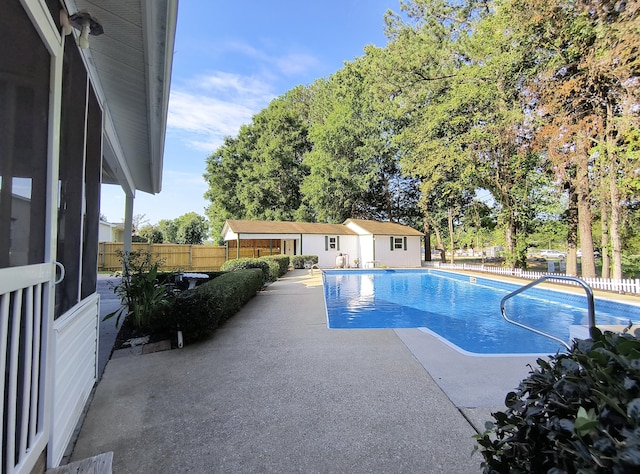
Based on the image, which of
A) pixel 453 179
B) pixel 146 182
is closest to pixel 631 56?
pixel 453 179

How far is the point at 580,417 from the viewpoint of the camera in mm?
871

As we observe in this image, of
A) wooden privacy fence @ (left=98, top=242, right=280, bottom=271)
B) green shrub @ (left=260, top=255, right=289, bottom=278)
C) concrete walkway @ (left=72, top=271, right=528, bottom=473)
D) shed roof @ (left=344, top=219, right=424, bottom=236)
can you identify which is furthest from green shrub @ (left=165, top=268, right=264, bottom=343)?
shed roof @ (left=344, top=219, right=424, bottom=236)

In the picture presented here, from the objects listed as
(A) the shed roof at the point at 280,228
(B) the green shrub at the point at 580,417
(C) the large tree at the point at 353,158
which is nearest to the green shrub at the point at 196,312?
(B) the green shrub at the point at 580,417

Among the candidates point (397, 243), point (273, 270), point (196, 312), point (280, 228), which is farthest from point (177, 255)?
point (196, 312)

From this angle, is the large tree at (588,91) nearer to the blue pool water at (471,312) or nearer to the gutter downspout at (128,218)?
the blue pool water at (471,312)

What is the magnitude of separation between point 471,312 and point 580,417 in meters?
9.29

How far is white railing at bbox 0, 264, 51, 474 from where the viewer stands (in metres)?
1.42

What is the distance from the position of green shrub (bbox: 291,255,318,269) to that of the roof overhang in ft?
48.0

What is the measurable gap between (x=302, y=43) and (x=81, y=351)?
19532 mm

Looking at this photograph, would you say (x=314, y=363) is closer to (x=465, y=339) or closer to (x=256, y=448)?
(x=256, y=448)

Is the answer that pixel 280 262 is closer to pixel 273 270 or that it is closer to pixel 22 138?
pixel 273 270

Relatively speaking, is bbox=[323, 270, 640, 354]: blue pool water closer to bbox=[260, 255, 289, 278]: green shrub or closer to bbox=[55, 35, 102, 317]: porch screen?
bbox=[260, 255, 289, 278]: green shrub

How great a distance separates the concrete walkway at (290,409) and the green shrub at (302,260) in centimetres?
1496

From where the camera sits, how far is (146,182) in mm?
8188
